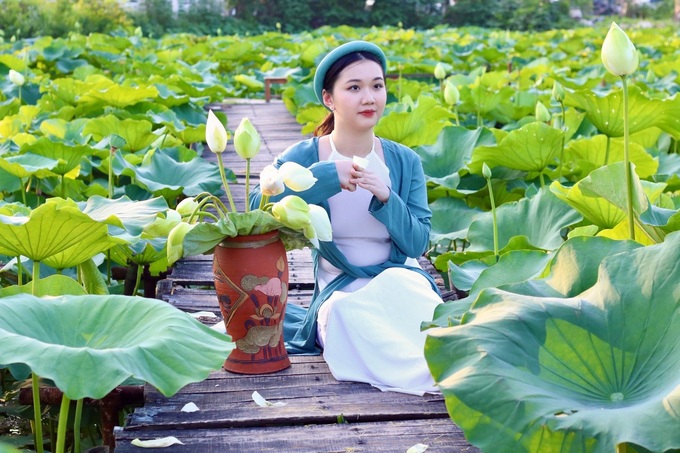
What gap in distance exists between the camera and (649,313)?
164 centimetres

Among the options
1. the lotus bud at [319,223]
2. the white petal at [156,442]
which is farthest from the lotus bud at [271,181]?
the white petal at [156,442]

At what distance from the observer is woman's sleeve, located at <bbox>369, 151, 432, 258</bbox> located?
2.49 metres

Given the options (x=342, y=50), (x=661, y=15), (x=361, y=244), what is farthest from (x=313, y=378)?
(x=661, y=15)

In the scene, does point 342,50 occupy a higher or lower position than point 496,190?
higher

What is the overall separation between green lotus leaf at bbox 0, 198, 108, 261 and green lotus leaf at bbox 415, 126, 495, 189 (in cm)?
198

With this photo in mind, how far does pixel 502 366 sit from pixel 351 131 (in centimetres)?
119

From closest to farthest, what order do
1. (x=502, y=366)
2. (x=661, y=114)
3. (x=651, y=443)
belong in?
(x=651, y=443) < (x=502, y=366) < (x=661, y=114)

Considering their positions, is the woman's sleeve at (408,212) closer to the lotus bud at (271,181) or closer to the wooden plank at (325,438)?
the lotus bud at (271,181)

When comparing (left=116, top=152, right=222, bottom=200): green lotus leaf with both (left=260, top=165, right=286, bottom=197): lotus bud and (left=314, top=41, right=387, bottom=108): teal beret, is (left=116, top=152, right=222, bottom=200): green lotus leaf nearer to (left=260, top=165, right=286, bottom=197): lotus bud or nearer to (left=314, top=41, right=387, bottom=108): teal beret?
(left=314, top=41, right=387, bottom=108): teal beret

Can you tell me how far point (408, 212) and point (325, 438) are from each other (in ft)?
2.51

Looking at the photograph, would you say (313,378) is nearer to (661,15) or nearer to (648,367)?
(648,367)

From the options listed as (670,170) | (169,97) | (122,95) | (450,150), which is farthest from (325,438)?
(169,97)

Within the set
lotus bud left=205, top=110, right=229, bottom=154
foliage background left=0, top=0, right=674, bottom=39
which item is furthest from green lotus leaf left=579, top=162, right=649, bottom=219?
foliage background left=0, top=0, right=674, bottom=39

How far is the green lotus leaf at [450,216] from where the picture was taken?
3.51 meters
